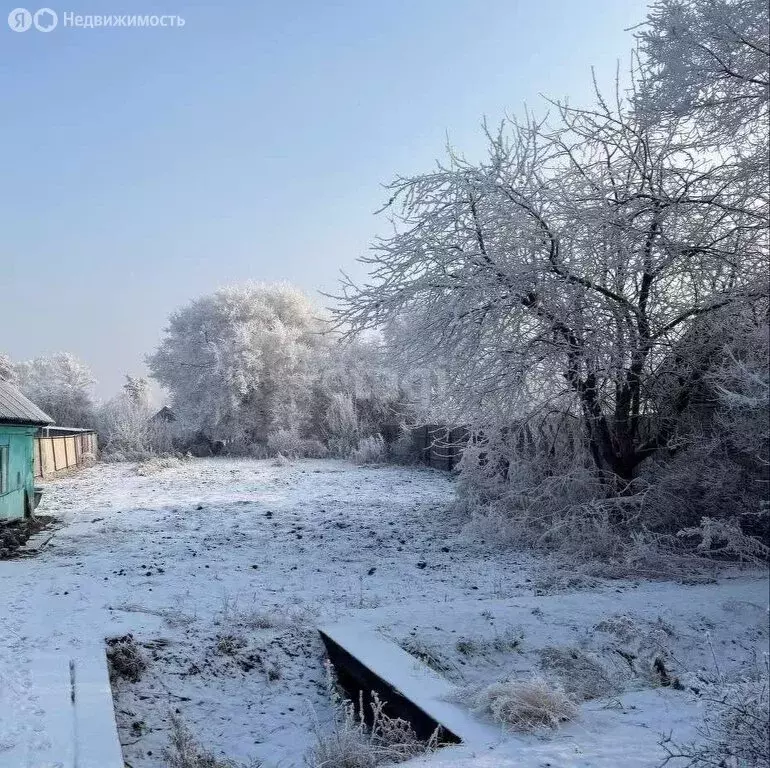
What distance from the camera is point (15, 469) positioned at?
9539 mm

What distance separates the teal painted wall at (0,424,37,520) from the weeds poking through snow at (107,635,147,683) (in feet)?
16.6

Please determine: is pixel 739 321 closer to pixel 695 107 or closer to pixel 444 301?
pixel 695 107

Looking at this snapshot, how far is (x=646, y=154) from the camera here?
731 cm

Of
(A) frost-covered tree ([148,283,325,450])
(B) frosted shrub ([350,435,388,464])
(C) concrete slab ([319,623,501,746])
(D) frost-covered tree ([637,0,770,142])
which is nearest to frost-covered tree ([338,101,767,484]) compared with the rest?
(D) frost-covered tree ([637,0,770,142])

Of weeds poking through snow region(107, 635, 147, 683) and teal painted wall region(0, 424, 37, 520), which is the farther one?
teal painted wall region(0, 424, 37, 520)

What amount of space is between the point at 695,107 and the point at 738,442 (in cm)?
319

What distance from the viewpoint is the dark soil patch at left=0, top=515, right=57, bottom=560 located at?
26.3 ft

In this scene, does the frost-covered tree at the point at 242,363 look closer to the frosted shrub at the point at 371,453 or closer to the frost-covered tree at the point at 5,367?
the frosted shrub at the point at 371,453

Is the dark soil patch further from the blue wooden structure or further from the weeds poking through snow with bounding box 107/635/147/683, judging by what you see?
the weeds poking through snow with bounding box 107/635/147/683

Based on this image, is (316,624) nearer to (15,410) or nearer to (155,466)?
(15,410)

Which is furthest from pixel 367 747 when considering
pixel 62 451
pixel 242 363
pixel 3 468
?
pixel 242 363

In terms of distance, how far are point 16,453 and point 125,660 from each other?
6.01 meters

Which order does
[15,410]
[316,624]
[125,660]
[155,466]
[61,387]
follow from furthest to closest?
[61,387] < [155,466] < [15,410] < [316,624] < [125,660]

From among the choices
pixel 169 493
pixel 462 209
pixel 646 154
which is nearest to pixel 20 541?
pixel 169 493
